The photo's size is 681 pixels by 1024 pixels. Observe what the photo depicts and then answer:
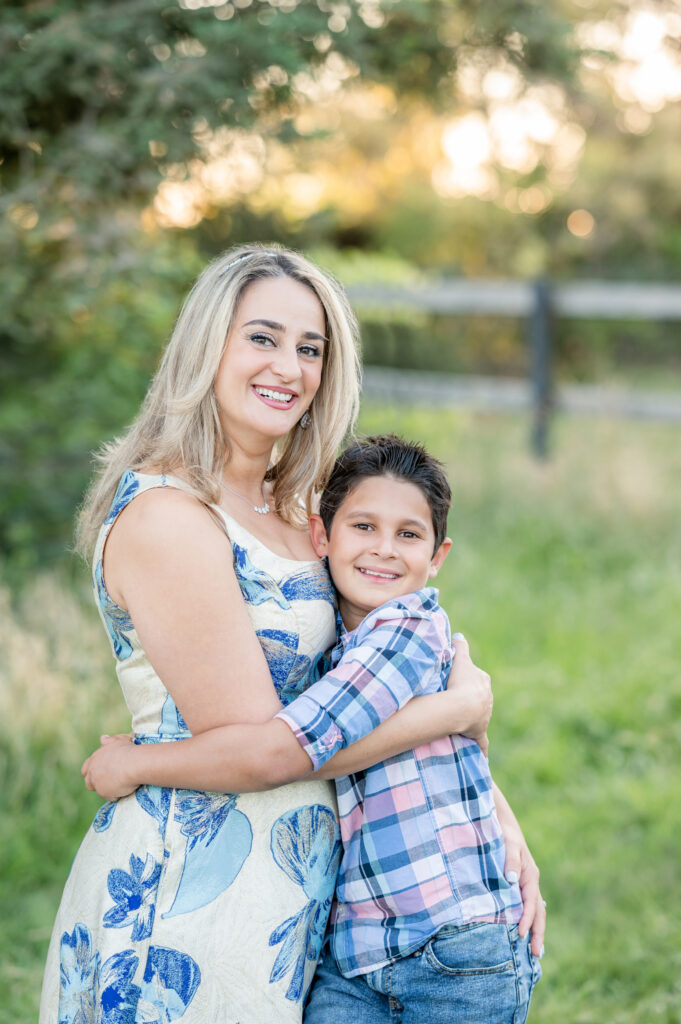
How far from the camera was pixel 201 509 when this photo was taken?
69.1 inches

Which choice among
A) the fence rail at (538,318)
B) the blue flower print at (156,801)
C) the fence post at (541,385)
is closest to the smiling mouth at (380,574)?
the blue flower print at (156,801)

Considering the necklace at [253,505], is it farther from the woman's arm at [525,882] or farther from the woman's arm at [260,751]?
the woman's arm at [525,882]

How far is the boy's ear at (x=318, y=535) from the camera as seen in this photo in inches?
80.0

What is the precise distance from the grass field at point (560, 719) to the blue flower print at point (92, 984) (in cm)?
133

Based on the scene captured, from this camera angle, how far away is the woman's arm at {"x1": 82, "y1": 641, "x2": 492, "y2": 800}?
5.37 feet

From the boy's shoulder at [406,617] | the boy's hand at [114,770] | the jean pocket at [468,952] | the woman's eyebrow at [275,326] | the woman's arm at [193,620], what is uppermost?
the woman's eyebrow at [275,326]

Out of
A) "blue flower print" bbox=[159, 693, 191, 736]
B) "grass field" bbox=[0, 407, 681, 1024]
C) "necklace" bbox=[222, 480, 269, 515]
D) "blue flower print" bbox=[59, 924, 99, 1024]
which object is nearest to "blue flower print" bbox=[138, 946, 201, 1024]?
"blue flower print" bbox=[59, 924, 99, 1024]

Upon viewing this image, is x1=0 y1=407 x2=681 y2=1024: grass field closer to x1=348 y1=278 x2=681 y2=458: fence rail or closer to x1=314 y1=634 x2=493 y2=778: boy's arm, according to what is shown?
x1=348 y1=278 x2=681 y2=458: fence rail

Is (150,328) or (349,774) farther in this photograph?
(150,328)

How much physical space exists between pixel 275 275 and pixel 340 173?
15308 mm

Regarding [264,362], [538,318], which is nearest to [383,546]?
[264,362]

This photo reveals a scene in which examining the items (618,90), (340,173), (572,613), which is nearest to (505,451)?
(572,613)

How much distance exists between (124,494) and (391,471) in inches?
20.5

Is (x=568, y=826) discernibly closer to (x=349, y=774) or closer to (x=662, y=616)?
(x=662, y=616)
